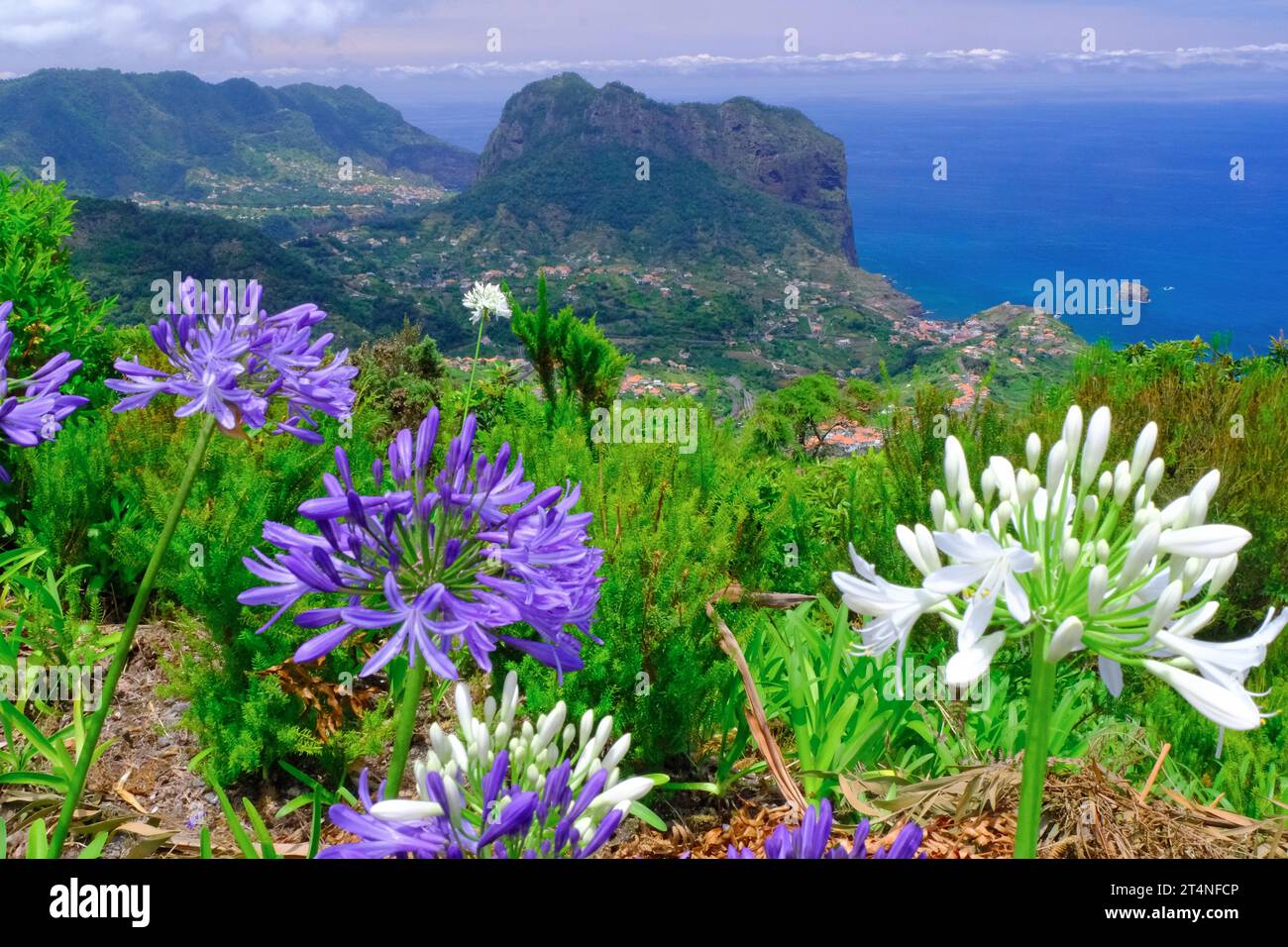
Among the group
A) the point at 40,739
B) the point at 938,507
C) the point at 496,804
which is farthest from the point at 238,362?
the point at 938,507

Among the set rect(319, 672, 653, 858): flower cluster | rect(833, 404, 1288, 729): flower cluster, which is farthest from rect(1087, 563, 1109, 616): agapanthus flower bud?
rect(319, 672, 653, 858): flower cluster

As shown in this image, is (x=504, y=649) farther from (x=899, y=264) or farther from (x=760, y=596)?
(x=899, y=264)

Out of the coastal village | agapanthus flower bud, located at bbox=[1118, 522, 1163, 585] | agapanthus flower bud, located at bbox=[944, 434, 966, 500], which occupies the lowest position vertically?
the coastal village

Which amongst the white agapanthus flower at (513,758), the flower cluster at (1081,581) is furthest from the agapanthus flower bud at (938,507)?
the white agapanthus flower at (513,758)

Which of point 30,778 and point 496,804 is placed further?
point 30,778

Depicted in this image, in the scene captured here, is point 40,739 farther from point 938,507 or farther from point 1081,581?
point 1081,581

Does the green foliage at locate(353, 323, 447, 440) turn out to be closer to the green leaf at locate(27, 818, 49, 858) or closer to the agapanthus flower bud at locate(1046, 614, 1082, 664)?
the green leaf at locate(27, 818, 49, 858)

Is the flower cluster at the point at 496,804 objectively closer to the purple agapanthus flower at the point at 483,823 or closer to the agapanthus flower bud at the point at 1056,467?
the purple agapanthus flower at the point at 483,823
